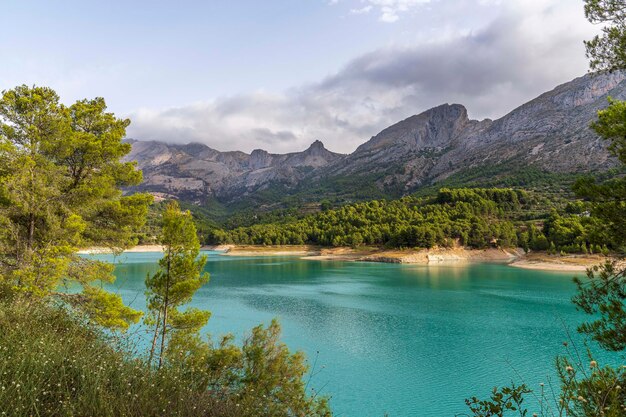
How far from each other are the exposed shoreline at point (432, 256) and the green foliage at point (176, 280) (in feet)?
147

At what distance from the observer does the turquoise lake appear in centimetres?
1794


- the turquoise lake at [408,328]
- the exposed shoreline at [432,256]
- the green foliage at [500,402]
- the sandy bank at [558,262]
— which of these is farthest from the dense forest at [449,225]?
the green foliage at [500,402]

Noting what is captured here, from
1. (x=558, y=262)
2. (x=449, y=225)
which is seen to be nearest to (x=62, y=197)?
(x=558, y=262)

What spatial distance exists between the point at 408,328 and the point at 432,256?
207 feet

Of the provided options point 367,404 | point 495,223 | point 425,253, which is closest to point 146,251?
point 425,253

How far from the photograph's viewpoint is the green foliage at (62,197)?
12.9 meters

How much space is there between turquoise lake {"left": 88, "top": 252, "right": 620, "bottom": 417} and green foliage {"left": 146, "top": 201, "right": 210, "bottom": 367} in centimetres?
265

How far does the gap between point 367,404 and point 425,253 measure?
252 ft

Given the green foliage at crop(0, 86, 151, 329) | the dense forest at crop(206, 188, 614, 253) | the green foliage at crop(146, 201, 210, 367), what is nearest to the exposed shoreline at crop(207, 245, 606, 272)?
the dense forest at crop(206, 188, 614, 253)

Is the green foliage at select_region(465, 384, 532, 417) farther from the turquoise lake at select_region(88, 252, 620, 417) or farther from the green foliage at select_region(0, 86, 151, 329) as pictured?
the green foliage at select_region(0, 86, 151, 329)

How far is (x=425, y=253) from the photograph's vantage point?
88.9 meters

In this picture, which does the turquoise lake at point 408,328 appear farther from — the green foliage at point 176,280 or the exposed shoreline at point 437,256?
the exposed shoreline at point 437,256

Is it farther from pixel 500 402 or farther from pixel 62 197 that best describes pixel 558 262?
pixel 62 197

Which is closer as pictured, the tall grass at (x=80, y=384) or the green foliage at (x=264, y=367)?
the tall grass at (x=80, y=384)
